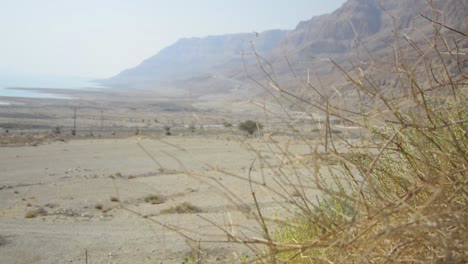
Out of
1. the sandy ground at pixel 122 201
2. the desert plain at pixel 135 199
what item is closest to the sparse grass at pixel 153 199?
the desert plain at pixel 135 199

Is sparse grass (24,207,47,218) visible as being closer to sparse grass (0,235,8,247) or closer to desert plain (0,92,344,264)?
desert plain (0,92,344,264)

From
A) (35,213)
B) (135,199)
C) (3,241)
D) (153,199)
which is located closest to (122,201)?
(135,199)

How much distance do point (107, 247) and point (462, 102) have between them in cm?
976

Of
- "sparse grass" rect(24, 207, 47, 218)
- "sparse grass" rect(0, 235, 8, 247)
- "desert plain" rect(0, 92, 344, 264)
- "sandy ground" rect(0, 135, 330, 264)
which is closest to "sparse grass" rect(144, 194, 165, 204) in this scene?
"desert plain" rect(0, 92, 344, 264)

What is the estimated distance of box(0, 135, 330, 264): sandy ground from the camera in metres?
2.51

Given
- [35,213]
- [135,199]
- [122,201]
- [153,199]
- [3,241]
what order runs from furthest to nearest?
[135,199], [153,199], [122,201], [35,213], [3,241]

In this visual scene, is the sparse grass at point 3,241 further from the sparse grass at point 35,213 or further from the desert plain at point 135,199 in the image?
the sparse grass at point 35,213

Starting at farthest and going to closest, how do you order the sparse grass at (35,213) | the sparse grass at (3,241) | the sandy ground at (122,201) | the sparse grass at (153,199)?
1. the sparse grass at (153,199)
2. the sparse grass at (35,213)
3. the sparse grass at (3,241)
4. the sandy ground at (122,201)

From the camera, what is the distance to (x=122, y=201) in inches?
764

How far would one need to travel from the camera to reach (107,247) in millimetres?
10969

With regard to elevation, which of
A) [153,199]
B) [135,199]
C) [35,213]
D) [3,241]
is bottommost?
[135,199]

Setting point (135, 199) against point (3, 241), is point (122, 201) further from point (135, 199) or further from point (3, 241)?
point (3, 241)

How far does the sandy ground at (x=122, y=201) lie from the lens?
251 cm

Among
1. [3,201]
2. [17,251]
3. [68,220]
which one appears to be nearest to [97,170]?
[3,201]
